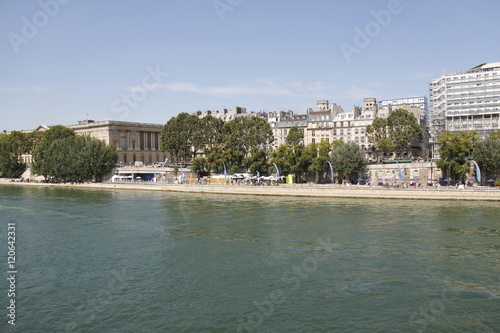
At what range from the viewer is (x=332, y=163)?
69.4m

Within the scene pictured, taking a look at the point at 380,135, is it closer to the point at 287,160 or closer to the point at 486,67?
the point at 287,160

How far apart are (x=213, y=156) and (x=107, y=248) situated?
173 ft

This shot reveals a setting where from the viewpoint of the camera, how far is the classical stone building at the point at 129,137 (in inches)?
4491

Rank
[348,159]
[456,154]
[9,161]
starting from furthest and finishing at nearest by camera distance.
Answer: [9,161] → [348,159] → [456,154]

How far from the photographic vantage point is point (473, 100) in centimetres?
8175

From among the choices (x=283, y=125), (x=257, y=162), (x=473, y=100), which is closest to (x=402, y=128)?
(x=473, y=100)

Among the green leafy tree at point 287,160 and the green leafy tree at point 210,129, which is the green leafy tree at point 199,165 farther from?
the green leafy tree at point 287,160

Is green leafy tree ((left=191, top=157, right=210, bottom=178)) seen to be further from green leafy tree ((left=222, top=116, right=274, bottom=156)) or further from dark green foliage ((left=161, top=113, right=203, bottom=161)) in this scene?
dark green foliage ((left=161, top=113, right=203, bottom=161))

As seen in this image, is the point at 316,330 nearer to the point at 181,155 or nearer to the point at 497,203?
the point at 497,203

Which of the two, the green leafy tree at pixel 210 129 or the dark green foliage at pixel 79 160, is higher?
the green leafy tree at pixel 210 129

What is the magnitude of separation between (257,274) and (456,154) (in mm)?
47709

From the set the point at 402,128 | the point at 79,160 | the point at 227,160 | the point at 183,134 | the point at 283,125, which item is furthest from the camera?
the point at 283,125

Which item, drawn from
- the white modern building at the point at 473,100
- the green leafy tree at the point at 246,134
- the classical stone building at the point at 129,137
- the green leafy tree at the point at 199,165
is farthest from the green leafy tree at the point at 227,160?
the classical stone building at the point at 129,137

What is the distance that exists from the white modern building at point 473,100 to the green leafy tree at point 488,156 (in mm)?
22003
